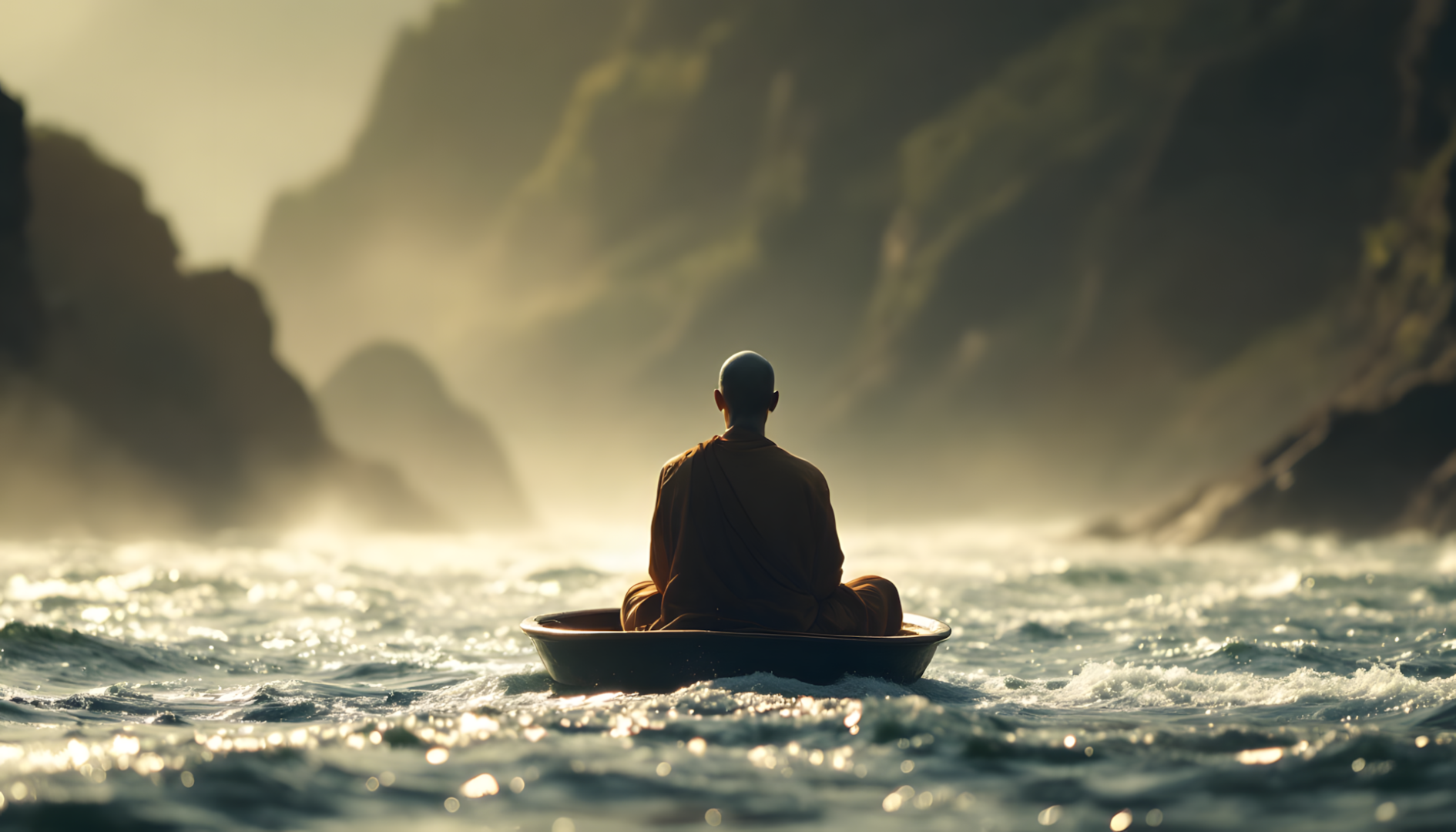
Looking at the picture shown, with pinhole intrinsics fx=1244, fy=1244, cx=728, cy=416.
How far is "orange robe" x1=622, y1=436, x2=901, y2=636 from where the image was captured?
582cm

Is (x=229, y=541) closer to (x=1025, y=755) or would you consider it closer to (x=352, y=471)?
(x=352, y=471)

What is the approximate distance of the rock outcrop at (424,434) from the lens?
84.2 meters

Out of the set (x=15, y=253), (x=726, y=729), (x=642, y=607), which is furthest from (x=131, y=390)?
(x=726, y=729)

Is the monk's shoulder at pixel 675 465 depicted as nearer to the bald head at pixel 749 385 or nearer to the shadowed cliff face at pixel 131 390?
the bald head at pixel 749 385

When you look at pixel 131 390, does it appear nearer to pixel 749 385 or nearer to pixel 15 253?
pixel 15 253

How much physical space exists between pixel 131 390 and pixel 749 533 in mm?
40765

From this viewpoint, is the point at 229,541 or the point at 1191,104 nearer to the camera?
the point at 229,541

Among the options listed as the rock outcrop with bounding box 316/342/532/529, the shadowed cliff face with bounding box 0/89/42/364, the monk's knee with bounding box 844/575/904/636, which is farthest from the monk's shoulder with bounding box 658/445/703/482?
the rock outcrop with bounding box 316/342/532/529

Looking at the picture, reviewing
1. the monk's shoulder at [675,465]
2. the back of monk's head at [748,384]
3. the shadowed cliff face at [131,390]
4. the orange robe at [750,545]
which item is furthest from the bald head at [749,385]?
the shadowed cliff face at [131,390]

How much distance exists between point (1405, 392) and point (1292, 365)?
45.3 meters

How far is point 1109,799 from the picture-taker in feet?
12.5

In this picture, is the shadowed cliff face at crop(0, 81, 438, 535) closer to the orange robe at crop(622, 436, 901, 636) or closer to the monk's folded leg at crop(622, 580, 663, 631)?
the monk's folded leg at crop(622, 580, 663, 631)

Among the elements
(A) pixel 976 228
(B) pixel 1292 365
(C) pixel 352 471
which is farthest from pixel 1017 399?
(C) pixel 352 471

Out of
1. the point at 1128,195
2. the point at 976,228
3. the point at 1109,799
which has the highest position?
the point at 976,228
